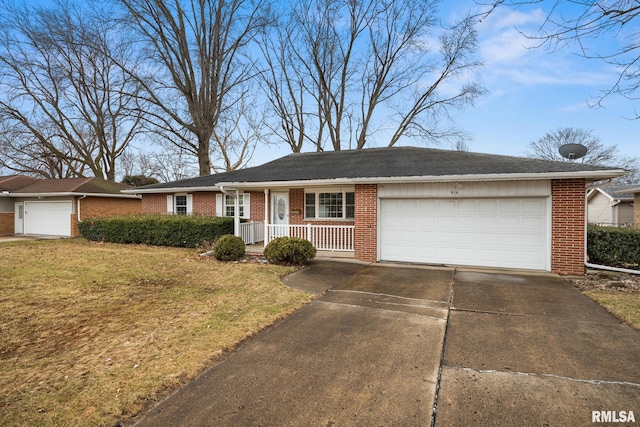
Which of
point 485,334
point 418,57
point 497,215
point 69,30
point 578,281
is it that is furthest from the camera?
point 418,57

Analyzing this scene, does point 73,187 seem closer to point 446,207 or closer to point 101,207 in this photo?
point 101,207

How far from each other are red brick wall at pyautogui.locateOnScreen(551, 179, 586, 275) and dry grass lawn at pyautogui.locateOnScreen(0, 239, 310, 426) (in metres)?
6.60

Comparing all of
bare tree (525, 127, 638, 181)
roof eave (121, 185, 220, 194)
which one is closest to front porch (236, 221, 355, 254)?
roof eave (121, 185, 220, 194)

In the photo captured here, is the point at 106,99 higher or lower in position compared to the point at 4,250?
higher

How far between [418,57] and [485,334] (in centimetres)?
2353

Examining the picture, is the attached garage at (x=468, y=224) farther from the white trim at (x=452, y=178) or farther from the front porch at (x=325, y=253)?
the front porch at (x=325, y=253)

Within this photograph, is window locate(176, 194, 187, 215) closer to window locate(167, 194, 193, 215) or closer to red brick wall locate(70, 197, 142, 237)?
window locate(167, 194, 193, 215)

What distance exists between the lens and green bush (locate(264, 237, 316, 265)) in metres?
8.91

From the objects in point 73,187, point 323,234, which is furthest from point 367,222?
point 73,187

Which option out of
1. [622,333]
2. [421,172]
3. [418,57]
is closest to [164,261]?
[421,172]

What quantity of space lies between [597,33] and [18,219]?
28809 mm

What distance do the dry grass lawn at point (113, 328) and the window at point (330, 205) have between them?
395 cm

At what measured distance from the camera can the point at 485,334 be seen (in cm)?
424

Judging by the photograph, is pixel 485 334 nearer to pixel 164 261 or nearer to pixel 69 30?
pixel 164 261
